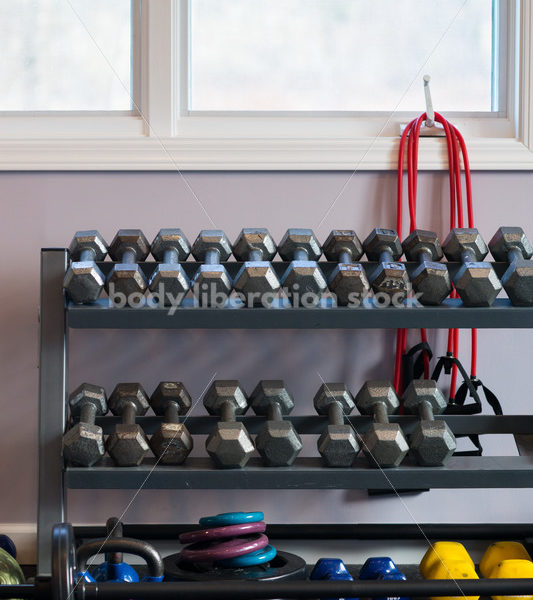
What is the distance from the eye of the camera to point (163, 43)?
179cm

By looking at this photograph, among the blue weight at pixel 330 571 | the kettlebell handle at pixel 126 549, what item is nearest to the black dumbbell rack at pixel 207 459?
the kettlebell handle at pixel 126 549

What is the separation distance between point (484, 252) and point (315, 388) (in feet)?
1.71

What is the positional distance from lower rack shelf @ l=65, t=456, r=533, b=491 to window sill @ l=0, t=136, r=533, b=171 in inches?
30.3

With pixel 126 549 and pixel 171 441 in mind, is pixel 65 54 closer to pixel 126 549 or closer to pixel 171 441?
pixel 171 441

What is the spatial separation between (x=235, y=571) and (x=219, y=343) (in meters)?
0.58

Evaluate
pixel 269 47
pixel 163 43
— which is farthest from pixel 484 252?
pixel 163 43

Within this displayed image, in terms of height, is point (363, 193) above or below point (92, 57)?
below

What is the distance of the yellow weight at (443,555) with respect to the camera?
56.5 inches

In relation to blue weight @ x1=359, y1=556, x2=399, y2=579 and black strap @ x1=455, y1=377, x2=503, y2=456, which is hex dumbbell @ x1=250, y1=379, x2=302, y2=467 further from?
black strap @ x1=455, y1=377, x2=503, y2=456

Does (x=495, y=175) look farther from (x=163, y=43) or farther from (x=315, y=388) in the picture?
(x=163, y=43)

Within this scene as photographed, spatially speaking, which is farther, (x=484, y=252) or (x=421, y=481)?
(x=484, y=252)

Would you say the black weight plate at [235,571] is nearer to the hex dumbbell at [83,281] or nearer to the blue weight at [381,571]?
the blue weight at [381,571]

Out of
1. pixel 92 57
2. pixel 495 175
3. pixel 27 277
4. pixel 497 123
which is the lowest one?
pixel 27 277

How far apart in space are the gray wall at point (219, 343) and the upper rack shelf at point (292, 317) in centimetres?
44
